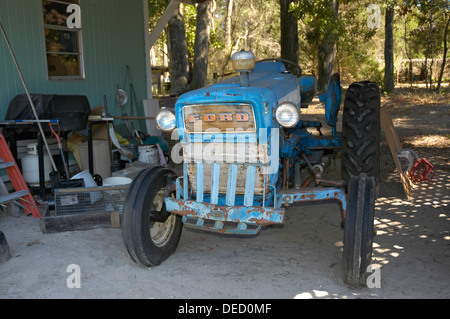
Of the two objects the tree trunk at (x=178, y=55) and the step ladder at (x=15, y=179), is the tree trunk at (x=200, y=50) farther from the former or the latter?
the step ladder at (x=15, y=179)

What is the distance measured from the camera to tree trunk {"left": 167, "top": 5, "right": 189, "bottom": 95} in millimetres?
17016

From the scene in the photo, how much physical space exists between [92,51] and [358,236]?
256 inches

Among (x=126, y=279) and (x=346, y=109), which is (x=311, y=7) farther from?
(x=126, y=279)

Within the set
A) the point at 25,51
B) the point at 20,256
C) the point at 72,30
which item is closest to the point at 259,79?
the point at 20,256

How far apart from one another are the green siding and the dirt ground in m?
2.41

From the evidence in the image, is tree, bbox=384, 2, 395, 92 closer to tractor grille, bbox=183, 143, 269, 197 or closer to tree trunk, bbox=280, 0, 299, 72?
tree trunk, bbox=280, 0, 299, 72

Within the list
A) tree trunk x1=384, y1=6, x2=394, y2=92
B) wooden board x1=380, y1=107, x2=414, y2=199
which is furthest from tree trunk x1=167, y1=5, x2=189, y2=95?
wooden board x1=380, y1=107, x2=414, y2=199

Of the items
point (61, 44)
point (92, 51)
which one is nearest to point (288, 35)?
point (92, 51)

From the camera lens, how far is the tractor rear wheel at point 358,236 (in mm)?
3457

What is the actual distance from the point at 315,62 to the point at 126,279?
1145 inches

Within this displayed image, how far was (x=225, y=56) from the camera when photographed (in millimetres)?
34562

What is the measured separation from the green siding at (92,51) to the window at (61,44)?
4.7 inches

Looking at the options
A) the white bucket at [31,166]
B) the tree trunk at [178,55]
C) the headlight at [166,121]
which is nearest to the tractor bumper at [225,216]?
the headlight at [166,121]

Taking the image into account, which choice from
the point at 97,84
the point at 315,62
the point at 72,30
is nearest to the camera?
the point at 72,30
